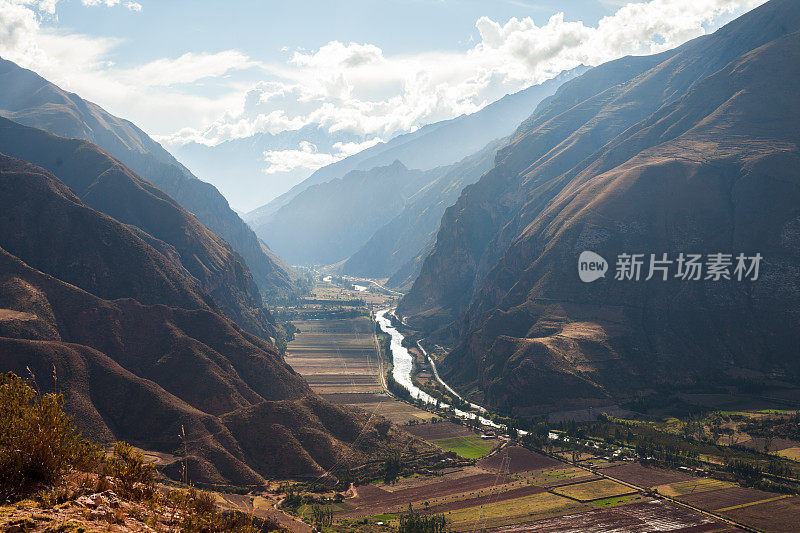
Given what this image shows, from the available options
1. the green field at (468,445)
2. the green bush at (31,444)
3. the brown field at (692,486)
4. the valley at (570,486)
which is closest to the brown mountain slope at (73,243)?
the valley at (570,486)

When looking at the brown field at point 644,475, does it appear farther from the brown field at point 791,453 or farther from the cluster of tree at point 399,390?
the cluster of tree at point 399,390

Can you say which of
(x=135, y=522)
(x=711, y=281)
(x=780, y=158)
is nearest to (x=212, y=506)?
(x=135, y=522)

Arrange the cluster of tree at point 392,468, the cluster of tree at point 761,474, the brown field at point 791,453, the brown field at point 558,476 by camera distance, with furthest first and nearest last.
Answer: the brown field at point 791,453, the cluster of tree at point 392,468, the brown field at point 558,476, the cluster of tree at point 761,474

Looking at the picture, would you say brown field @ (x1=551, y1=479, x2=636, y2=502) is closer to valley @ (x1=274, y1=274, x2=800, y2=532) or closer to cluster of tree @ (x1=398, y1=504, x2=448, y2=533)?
valley @ (x1=274, y1=274, x2=800, y2=532)

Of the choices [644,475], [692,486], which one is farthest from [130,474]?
[644,475]

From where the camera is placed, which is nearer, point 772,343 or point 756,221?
point 772,343

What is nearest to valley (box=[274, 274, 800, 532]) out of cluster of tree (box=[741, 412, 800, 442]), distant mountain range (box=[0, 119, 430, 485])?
cluster of tree (box=[741, 412, 800, 442])

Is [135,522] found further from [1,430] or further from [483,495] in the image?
[483,495]
